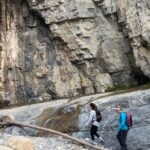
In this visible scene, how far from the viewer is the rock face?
3809 cm

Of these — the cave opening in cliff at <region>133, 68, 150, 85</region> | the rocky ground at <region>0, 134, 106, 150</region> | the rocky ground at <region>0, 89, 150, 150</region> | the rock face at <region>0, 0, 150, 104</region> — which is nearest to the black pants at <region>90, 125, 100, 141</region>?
the rocky ground at <region>0, 89, 150, 150</region>

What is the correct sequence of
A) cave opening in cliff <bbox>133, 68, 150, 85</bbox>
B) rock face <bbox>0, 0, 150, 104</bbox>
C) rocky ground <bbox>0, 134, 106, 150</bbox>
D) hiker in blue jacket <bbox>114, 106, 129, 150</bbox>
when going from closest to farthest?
hiker in blue jacket <bbox>114, 106, 129, 150</bbox>, rocky ground <bbox>0, 134, 106, 150</bbox>, cave opening in cliff <bbox>133, 68, 150, 85</bbox>, rock face <bbox>0, 0, 150, 104</bbox>

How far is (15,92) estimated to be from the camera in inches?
1594

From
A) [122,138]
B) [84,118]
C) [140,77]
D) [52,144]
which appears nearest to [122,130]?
[122,138]

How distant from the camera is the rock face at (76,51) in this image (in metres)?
38.1

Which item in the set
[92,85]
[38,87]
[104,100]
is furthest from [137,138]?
[38,87]

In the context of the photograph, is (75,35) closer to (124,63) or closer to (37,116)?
(124,63)

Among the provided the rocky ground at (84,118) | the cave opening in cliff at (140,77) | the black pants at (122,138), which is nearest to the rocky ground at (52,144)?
the rocky ground at (84,118)

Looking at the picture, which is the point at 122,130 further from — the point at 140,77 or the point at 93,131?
the point at 140,77

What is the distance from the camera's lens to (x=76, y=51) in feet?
126

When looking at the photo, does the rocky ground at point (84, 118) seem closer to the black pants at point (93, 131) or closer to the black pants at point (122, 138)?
the black pants at point (93, 131)

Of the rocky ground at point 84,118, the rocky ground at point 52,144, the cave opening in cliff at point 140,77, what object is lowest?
the rocky ground at point 52,144

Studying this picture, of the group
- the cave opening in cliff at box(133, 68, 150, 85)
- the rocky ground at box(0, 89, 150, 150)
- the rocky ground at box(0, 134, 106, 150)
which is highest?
the cave opening in cliff at box(133, 68, 150, 85)

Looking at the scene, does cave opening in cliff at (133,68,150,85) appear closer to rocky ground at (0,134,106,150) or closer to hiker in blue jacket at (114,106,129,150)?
rocky ground at (0,134,106,150)
